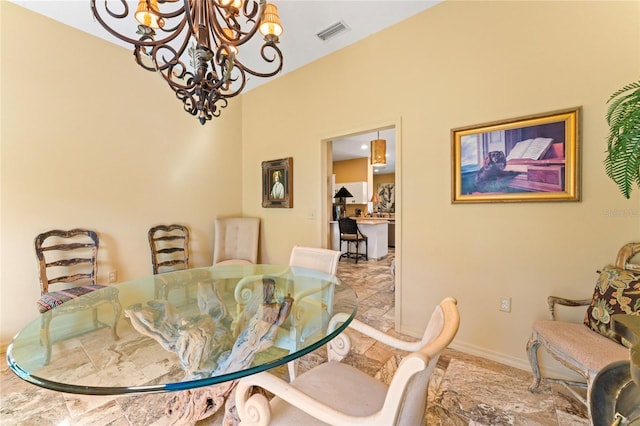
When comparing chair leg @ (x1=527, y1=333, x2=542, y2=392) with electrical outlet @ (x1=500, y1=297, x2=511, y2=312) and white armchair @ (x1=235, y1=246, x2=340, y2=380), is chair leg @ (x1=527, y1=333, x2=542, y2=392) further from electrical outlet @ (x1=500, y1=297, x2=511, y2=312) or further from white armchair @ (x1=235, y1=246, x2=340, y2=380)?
white armchair @ (x1=235, y1=246, x2=340, y2=380)

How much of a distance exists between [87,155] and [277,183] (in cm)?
203

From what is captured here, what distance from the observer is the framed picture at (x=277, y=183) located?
345cm

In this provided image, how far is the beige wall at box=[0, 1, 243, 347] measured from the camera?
227 centimetres

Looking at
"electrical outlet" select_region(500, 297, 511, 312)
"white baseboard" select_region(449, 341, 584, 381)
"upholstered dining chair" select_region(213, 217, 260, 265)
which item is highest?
"upholstered dining chair" select_region(213, 217, 260, 265)

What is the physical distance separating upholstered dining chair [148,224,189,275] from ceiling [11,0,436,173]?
6.87 ft

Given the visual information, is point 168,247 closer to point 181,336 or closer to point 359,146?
point 181,336

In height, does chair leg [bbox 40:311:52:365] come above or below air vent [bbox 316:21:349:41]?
below

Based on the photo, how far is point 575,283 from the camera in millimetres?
1792

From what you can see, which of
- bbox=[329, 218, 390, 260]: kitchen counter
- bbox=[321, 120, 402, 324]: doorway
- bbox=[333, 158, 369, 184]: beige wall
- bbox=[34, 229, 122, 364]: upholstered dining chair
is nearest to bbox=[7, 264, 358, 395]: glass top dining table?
bbox=[34, 229, 122, 364]: upholstered dining chair

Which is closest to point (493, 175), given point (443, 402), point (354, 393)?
point (443, 402)

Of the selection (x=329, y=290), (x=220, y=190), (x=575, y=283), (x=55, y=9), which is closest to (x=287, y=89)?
(x=220, y=190)

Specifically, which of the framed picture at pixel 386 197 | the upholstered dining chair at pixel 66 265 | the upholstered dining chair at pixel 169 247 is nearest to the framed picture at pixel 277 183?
the upholstered dining chair at pixel 169 247

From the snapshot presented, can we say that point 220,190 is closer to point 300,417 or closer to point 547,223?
point 300,417

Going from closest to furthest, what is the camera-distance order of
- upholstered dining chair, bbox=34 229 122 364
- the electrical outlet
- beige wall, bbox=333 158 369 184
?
the electrical outlet < upholstered dining chair, bbox=34 229 122 364 < beige wall, bbox=333 158 369 184
